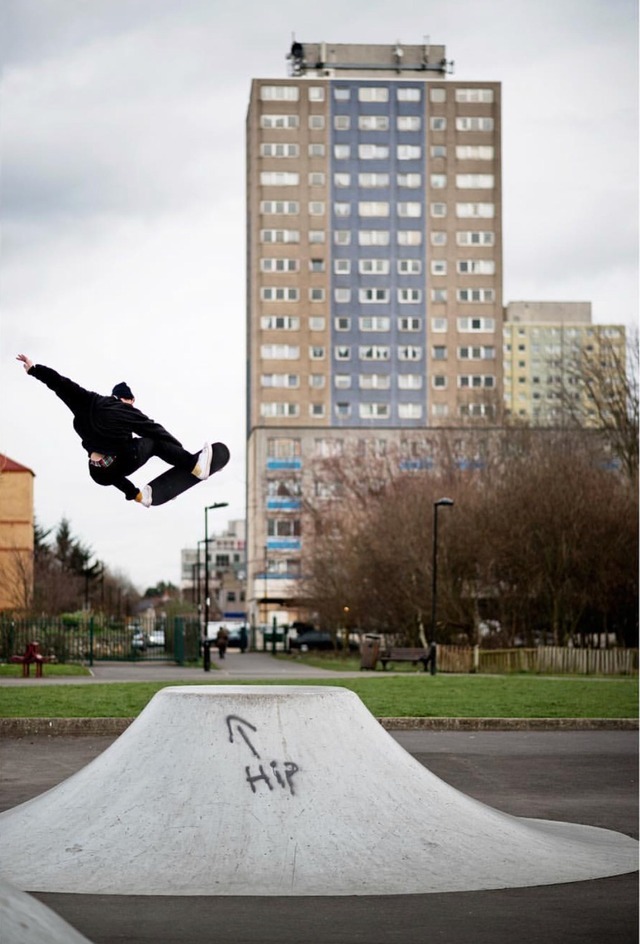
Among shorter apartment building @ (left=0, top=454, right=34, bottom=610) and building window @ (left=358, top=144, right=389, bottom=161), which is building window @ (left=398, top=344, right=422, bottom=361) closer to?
building window @ (left=358, top=144, right=389, bottom=161)

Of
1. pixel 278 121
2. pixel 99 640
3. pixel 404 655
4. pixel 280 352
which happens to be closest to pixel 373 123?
pixel 278 121

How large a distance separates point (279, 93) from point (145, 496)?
365ft

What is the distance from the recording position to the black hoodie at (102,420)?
16781mm

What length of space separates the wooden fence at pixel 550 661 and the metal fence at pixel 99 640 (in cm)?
1135

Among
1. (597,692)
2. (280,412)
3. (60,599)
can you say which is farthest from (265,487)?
(597,692)

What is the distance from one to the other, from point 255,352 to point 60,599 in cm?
4839

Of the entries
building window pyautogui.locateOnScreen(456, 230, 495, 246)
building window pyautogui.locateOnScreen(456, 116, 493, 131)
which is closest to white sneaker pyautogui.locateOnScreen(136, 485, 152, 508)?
building window pyautogui.locateOnScreen(456, 230, 495, 246)

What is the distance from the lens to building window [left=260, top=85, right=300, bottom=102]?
123 meters

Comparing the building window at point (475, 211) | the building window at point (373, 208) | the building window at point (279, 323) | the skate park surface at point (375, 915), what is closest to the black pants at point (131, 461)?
the skate park surface at point (375, 915)

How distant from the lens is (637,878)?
9.45 meters

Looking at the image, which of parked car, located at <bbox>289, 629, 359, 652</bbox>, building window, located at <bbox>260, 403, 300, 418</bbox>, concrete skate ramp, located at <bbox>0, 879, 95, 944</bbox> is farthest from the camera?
building window, located at <bbox>260, 403, 300, 418</bbox>

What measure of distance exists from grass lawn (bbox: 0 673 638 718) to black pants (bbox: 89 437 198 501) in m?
5.26

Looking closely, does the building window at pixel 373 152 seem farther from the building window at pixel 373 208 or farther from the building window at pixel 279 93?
the building window at pixel 279 93

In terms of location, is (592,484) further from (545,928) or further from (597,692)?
(545,928)
